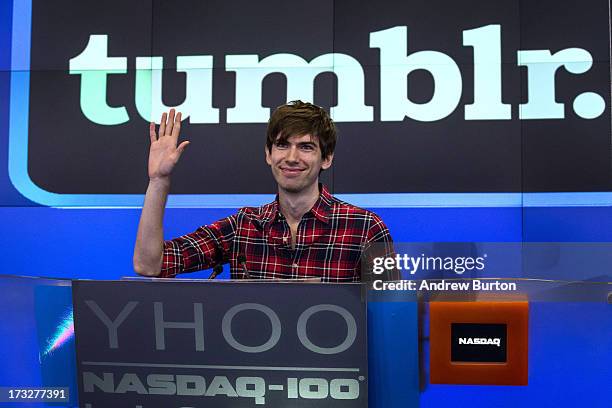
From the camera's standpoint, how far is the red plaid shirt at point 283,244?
173 centimetres

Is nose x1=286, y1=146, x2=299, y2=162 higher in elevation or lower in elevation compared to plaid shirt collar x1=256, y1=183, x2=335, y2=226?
higher

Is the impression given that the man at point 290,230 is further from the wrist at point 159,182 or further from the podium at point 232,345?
the podium at point 232,345

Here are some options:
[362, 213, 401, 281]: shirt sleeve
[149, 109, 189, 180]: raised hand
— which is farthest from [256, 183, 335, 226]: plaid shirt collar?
[362, 213, 401, 281]: shirt sleeve

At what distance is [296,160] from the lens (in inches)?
69.1

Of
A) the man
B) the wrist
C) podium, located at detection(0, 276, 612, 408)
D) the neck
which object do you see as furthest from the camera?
the neck

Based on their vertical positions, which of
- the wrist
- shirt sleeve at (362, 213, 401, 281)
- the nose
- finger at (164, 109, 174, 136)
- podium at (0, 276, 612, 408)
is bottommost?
podium at (0, 276, 612, 408)

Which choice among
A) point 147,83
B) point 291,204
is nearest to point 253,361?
point 291,204

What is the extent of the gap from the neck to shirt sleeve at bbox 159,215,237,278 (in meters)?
0.15

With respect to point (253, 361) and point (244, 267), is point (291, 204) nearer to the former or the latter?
point (244, 267)

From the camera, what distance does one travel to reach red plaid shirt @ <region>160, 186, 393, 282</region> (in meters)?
1.73

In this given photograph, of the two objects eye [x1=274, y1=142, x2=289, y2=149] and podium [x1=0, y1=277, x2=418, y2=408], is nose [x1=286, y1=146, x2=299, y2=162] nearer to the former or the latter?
eye [x1=274, y1=142, x2=289, y2=149]

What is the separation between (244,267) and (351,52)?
2.50m

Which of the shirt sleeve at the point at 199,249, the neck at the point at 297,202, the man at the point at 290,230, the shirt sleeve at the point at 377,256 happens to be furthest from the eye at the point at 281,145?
the shirt sleeve at the point at 377,256

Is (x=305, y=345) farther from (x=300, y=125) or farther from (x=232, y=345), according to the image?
(x=300, y=125)
